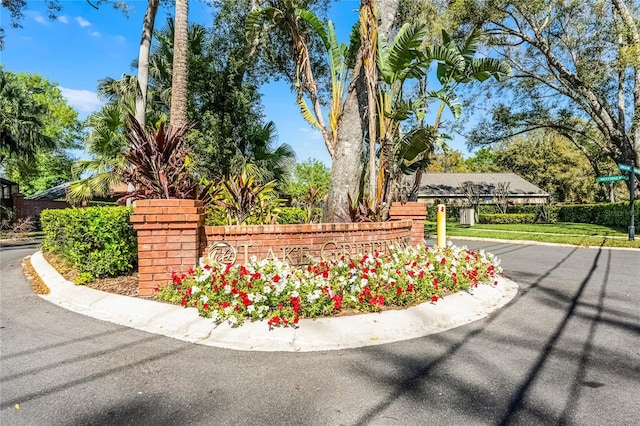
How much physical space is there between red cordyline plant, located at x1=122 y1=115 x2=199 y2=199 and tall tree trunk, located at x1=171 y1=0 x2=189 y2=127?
11.5 ft

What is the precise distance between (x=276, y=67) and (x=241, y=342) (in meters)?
14.3

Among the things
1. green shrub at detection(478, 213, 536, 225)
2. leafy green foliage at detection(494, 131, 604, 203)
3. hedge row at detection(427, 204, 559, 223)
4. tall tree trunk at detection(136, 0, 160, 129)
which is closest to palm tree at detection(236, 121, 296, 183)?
tall tree trunk at detection(136, 0, 160, 129)

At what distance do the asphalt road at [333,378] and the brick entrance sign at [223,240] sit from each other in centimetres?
106

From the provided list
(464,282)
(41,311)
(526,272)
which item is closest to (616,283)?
(526,272)

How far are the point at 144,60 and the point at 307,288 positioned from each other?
38.6 ft

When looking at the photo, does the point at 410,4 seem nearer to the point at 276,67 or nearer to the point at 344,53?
the point at 276,67

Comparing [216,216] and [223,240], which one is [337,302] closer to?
[223,240]

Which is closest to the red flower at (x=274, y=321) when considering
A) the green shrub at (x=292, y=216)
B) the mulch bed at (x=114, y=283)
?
the mulch bed at (x=114, y=283)

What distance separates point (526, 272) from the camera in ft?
25.8

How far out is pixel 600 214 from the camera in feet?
80.2

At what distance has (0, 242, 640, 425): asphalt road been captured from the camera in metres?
2.42

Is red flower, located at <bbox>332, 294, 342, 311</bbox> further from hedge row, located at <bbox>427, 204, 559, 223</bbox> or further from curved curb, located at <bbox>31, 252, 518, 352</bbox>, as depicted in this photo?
hedge row, located at <bbox>427, 204, 559, 223</bbox>

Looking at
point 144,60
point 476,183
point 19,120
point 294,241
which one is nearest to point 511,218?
point 476,183

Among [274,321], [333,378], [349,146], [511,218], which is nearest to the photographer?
[333,378]
